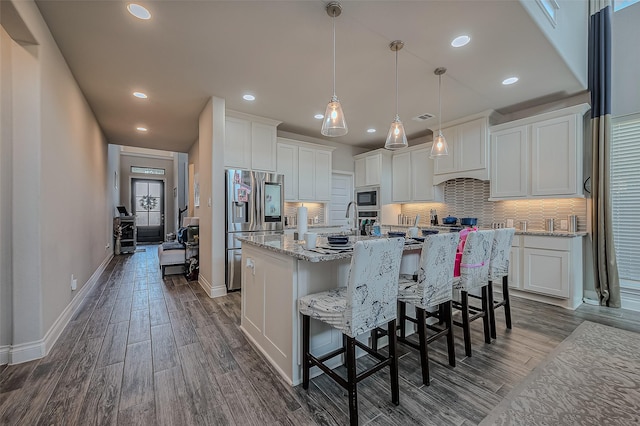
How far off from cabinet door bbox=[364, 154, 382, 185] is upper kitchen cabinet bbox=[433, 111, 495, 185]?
1.23 m

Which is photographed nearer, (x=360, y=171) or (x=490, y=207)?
(x=490, y=207)

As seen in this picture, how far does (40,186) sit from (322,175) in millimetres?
4146

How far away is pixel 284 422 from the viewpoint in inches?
60.1

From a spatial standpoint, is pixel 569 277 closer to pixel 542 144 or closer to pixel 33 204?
pixel 542 144

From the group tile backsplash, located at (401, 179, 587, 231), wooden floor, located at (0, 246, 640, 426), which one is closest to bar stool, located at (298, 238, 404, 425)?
wooden floor, located at (0, 246, 640, 426)

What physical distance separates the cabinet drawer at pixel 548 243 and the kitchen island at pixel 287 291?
7.65 feet

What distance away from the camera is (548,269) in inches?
137

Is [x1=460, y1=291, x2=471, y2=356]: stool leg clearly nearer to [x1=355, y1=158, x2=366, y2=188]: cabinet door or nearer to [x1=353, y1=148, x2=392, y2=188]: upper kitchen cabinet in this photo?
[x1=353, y1=148, x2=392, y2=188]: upper kitchen cabinet

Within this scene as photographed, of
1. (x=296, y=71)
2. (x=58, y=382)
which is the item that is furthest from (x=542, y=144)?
(x=58, y=382)

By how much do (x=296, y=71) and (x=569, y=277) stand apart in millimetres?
4048

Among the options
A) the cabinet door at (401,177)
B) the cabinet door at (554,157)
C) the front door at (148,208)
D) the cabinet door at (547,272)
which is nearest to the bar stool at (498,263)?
the cabinet door at (547,272)

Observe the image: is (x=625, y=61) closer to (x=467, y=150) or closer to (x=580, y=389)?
(x=467, y=150)

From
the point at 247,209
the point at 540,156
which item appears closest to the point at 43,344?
the point at 247,209

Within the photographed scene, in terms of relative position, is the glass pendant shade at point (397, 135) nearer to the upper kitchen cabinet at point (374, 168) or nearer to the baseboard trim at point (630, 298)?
the upper kitchen cabinet at point (374, 168)
